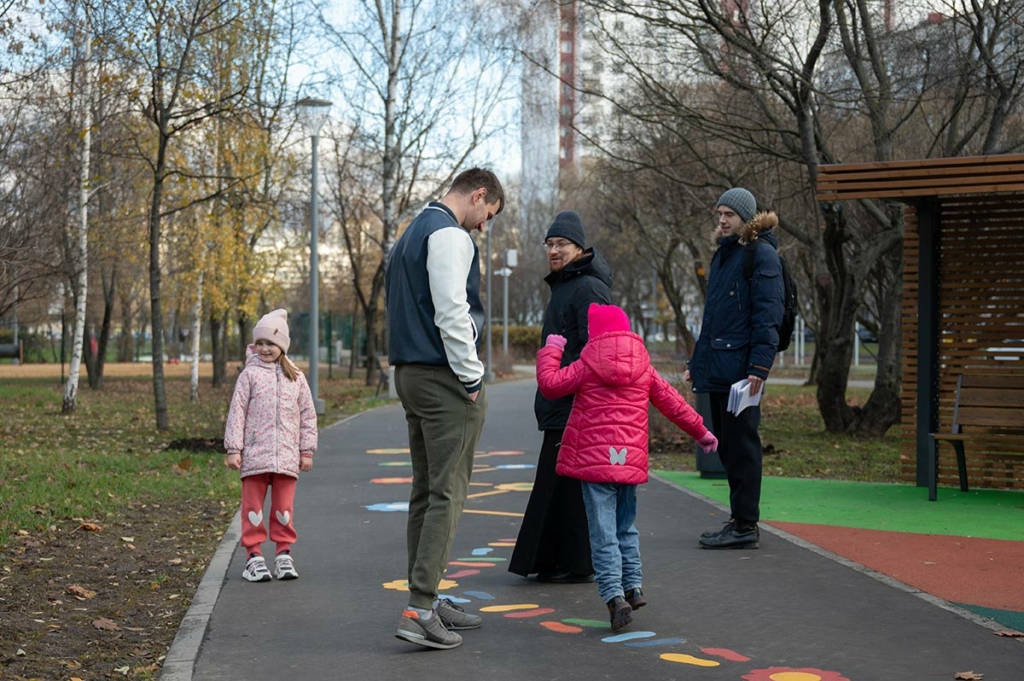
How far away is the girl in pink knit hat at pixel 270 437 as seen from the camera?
24.2 feet

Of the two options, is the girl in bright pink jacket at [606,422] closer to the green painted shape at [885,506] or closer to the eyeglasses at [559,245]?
the eyeglasses at [559,245]

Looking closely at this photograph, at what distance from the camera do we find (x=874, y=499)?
429 inches

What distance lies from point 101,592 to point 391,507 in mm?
3385

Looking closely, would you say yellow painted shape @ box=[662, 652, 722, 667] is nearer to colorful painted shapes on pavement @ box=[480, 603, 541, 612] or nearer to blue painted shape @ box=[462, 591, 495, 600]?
colorful painted shapes on pavement @ box=[480, 603, 541, 612]

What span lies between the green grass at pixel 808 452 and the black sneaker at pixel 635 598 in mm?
7514

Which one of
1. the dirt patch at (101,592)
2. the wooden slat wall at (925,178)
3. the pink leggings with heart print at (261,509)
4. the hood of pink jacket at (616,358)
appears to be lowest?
the dirt patch at (101,592)

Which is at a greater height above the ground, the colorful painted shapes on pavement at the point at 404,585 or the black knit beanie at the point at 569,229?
the black knit beanie at the point at 569,229

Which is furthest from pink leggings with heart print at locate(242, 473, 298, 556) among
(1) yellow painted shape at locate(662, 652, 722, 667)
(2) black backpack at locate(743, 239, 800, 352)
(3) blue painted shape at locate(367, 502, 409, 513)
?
(2) black backpack at locate(743, 239, 800, 352)

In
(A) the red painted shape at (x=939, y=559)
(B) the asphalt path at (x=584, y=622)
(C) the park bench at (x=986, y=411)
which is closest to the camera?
(B) the asphalt path at (x=584, y=622)

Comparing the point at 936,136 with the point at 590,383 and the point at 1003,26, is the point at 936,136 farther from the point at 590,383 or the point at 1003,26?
the point at 590,383

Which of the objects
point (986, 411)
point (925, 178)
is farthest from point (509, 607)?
point (986, 411)

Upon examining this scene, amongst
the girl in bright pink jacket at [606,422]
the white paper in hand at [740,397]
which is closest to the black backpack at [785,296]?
the white paper in hand at [740,397]

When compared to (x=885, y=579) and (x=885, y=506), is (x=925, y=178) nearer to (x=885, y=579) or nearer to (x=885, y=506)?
(x=885, y=506)

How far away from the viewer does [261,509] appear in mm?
7383
